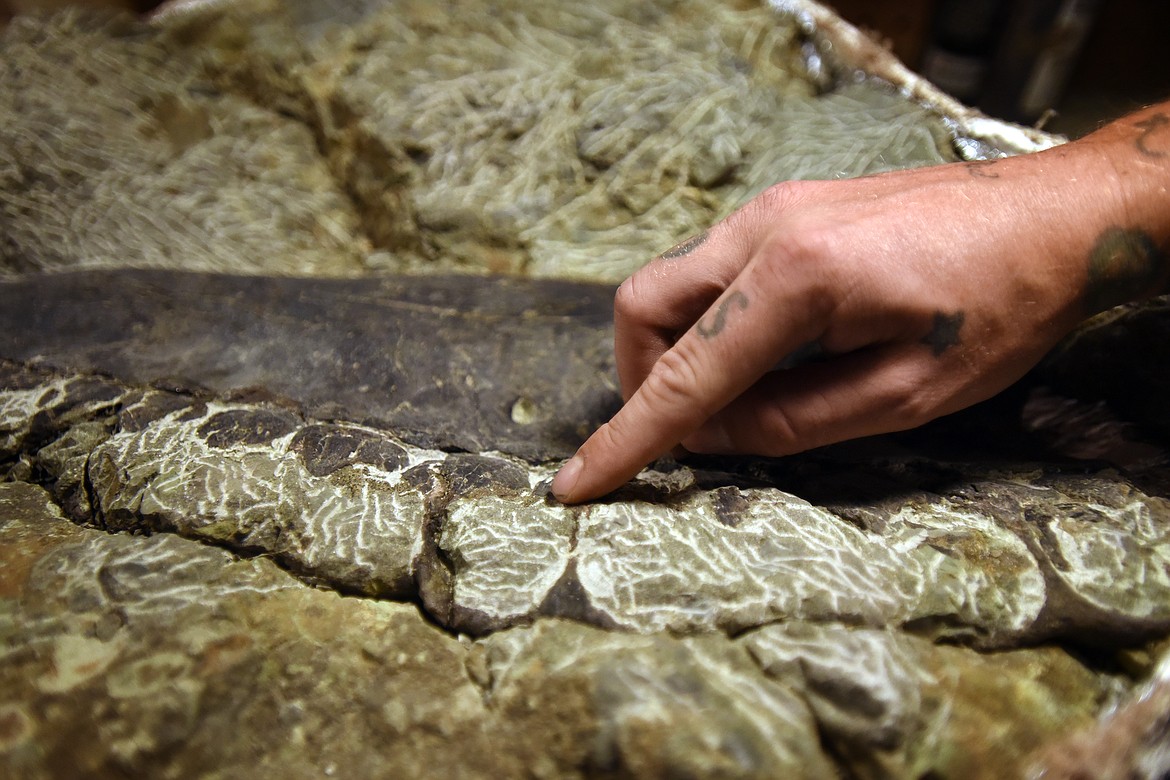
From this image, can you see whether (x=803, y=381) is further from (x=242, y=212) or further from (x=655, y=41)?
(x=242, y=212)

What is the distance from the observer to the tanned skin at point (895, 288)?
2.91ft

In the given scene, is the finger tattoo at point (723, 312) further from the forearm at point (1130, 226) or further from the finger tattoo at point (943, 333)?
the forearm at point (1130, 226)

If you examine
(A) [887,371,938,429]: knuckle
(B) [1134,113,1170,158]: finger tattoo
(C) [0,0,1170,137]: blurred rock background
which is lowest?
(A) [887,371,938,429]: knuckle

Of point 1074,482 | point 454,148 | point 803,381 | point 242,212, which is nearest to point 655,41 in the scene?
point 454,148

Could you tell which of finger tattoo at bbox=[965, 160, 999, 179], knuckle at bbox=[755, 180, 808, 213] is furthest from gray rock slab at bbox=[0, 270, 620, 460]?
finger tattoo at bbox=[965, 160, 999, 179]

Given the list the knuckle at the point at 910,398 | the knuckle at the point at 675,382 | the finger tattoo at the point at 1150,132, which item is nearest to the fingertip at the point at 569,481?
the knuckle at the point at 675,382

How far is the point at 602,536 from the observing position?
0.94 meters

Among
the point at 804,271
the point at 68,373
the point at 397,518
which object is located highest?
the point at 804,271

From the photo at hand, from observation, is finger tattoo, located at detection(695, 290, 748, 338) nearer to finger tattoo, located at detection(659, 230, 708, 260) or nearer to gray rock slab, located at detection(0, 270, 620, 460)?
finger tattoo, located at detection(659, 230, 708, 260)

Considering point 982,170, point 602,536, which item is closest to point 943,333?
point 982,170

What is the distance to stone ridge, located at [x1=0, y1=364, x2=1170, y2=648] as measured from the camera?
870mm

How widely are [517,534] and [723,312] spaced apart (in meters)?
0.38

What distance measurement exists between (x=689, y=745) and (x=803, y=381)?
1.63ft

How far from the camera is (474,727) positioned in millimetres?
794
